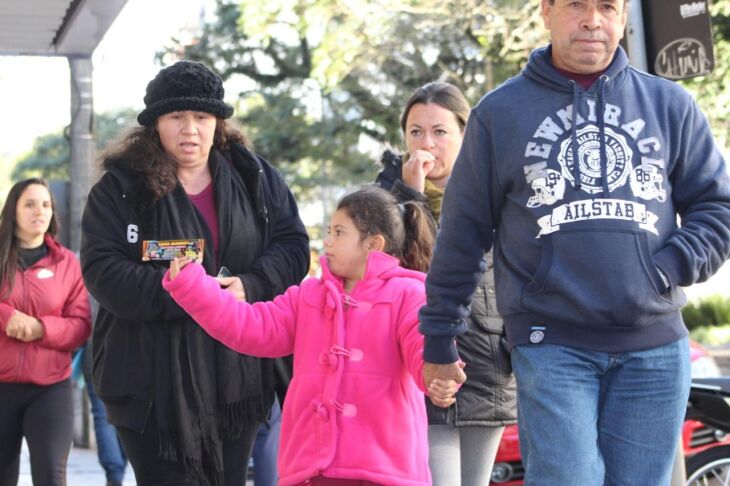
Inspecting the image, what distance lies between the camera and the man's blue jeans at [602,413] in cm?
375

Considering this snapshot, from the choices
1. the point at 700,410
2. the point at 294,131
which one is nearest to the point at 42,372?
the point at 700,410

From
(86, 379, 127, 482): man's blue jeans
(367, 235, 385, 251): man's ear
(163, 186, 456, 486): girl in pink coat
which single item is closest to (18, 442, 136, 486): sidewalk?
(86, 379, 127, 482): man's blue jeans

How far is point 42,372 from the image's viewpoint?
7102 mm

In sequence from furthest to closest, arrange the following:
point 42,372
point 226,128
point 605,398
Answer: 1. point 42,372
2. point 226,128
3. point 605,398

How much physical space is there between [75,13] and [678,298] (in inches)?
250

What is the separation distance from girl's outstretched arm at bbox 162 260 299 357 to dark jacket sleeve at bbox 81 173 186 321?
244mm

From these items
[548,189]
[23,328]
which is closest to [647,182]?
[548,189]

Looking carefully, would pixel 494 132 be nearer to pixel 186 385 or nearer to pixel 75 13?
pixel 186 385

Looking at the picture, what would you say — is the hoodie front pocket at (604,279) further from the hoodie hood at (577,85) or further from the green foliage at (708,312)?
the green foliage at (708,312)

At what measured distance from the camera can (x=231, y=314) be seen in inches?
183

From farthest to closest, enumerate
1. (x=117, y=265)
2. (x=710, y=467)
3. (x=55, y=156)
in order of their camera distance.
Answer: (x=55, y=156) → (x=710, y=467) → (x=117, y=265)

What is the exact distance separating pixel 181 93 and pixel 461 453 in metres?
1.77

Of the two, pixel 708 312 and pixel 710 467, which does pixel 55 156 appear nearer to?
pixel 708 312

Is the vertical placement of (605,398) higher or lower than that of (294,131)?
lower
